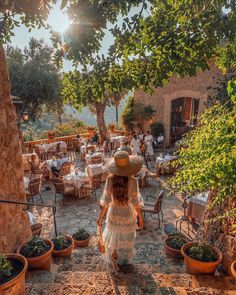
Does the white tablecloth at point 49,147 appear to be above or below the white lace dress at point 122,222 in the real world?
below

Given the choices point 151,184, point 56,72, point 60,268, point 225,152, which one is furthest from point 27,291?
point 56,72

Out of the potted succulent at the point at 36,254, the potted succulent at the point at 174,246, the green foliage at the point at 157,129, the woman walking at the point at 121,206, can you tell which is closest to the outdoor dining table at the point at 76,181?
the potted succulent at the point at 174,246

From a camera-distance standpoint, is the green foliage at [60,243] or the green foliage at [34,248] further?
the green foliage at [60,243]

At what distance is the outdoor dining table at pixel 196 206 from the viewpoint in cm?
535

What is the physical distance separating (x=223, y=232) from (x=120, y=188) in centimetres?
151

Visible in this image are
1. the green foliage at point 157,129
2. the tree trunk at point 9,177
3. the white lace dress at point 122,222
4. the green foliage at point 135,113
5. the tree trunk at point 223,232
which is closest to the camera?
the tree trunk at point 223,232

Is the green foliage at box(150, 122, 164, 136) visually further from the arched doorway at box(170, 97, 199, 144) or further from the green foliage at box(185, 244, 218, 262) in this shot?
the green foliage at box(185, 244, 218, 262)

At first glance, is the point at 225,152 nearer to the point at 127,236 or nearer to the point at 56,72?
the point at 127,236

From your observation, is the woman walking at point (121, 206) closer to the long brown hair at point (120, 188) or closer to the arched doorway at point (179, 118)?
the long brown hair at point (120, 188)

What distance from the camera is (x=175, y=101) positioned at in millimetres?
14516

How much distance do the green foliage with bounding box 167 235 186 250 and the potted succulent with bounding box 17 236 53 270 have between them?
1872 mm

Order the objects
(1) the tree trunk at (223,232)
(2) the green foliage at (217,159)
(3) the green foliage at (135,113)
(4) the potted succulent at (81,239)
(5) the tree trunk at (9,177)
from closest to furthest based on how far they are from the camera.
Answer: (2) the green foliage at (217,159)
(1) the tree trunk at (223,232)
(5) the tree trunk at (9,177)
(4) the potted succulent at (81,239)
(3) the green foliage at (135,113)

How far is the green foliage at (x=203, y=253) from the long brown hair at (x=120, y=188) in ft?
3.40

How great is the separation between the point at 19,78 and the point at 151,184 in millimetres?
10319
